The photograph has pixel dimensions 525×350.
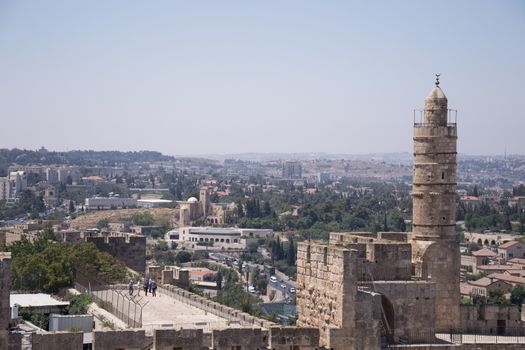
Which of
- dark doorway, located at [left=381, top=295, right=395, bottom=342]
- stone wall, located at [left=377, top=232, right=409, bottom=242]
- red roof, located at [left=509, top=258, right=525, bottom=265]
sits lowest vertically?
red roof, located at [left=509, top=258, right=525, bottom=265]

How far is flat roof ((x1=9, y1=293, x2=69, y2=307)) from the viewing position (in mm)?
28734

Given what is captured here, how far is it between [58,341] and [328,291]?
7.23 metres

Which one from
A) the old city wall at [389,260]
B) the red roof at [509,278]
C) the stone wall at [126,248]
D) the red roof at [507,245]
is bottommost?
the red roof at [507,245]

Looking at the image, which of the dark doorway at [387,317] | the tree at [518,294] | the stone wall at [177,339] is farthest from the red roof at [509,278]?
the stone wall at [177,339]

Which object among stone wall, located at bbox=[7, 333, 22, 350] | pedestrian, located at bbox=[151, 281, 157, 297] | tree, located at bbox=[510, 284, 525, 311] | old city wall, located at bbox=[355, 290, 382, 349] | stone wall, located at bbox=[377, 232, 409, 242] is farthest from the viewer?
tree, located at bbox=[510, 284, 525, 311]

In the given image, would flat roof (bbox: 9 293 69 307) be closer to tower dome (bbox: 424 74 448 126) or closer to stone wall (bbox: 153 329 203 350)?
stone wall (bbox: 153 329 203 350)

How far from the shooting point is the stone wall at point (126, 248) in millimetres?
39594

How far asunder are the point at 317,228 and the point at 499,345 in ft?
516

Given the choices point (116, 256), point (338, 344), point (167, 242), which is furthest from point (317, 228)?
point (338, 344)

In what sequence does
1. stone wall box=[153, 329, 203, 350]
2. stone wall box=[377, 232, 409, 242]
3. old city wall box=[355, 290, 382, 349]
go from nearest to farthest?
stone wall box=[153, 329, 203, 350] → old city wall box=[355, 290, 382, 349] → stone wall box=[377, 232, 409, 242]

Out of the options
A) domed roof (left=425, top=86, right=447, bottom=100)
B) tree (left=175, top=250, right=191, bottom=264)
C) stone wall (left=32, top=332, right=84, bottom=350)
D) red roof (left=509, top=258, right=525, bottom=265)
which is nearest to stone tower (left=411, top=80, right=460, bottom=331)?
domed roof (left=425, top=86, right=447, bottom=100)

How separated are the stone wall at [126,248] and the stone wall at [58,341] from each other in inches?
633

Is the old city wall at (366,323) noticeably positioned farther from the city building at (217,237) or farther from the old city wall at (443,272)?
the city building at (217,237)

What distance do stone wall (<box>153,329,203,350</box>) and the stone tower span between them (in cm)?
934
